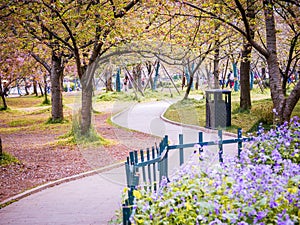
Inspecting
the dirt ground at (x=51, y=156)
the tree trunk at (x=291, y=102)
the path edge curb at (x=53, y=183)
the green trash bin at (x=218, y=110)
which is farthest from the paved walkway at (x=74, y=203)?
the green trash bin at (x=218, y=110)

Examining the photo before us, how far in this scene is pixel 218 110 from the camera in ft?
45.6

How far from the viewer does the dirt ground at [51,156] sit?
8.35 m

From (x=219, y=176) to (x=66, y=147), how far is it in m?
8.82

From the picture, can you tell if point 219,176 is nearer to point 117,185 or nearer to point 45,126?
point 117,185

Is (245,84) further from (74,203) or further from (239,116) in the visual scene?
(74,203)

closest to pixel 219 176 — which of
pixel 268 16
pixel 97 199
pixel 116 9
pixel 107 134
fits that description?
pixel 97 199

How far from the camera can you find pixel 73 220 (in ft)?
18.7

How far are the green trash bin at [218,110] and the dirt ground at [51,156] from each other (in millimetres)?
1958

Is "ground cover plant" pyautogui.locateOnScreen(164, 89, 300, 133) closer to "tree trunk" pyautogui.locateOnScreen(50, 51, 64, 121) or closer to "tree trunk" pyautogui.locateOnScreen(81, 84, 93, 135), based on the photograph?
"tree trunk" pyautogui.locateOnScreen(81, 84, 93, 135)

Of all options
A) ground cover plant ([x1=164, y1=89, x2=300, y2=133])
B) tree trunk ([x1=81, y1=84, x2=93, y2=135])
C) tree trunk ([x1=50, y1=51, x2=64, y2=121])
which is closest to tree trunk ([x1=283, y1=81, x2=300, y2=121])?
ground cover plant ([x1=164, y1=89, x2=300, y2=133])

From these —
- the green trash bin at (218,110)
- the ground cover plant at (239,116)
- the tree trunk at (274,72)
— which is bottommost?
the ground cover plant at (239,116)

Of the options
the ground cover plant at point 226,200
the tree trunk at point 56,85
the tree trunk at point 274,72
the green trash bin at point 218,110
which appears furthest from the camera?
the tree trunk at point 56,85

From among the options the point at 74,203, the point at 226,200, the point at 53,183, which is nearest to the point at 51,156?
the point at 53,183

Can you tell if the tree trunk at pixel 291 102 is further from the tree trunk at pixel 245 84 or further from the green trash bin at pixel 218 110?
the tree trunk at pixel 245 84
